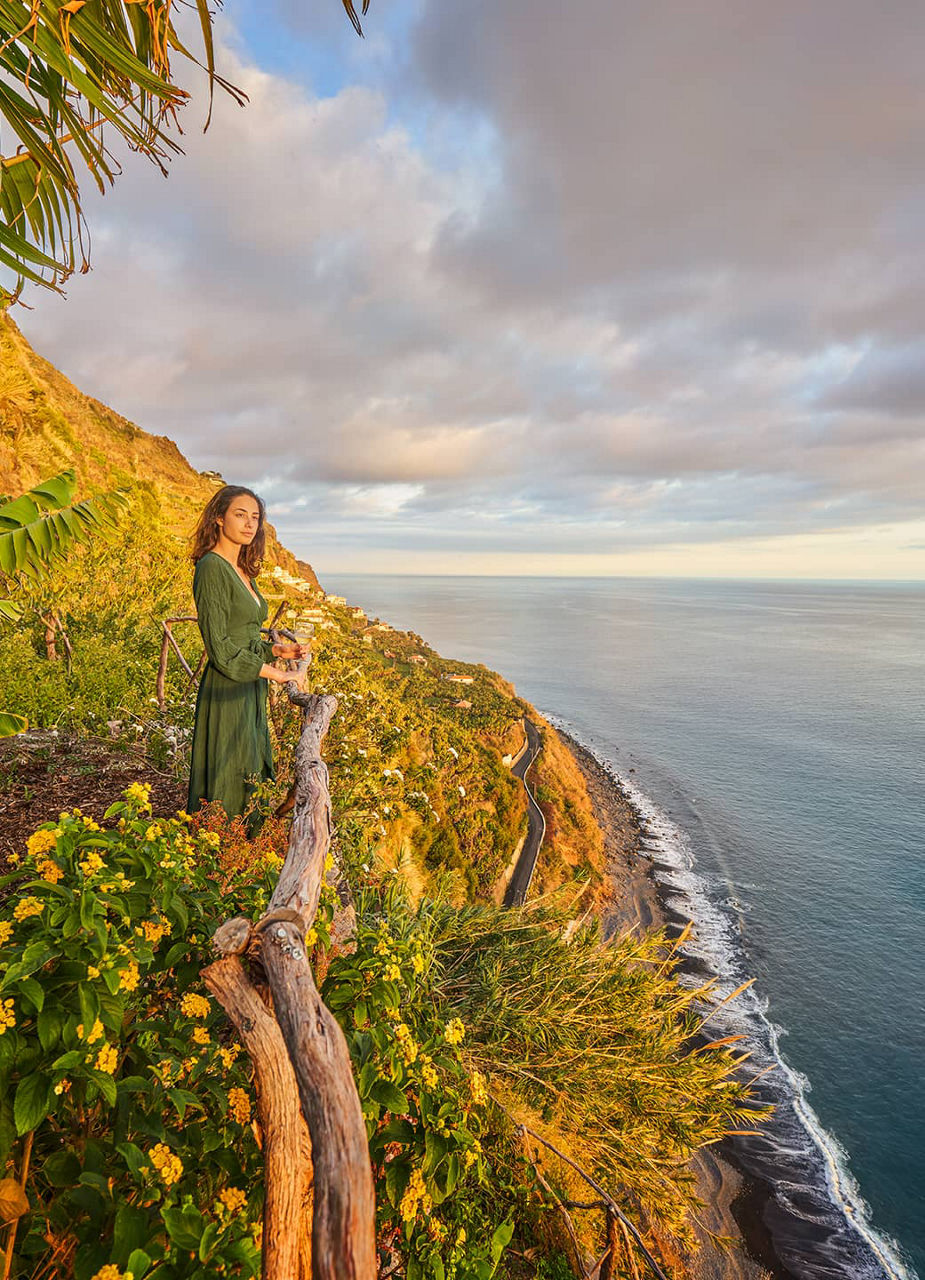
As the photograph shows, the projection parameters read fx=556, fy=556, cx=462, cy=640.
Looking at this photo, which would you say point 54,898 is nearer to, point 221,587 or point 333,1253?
point 333,1253

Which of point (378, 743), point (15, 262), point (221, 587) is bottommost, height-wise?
point (378, 743)

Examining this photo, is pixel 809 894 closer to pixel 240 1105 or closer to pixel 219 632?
pixel 219 632

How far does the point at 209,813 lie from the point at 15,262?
10.2 feet

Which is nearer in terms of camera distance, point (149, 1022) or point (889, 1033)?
point (149, 1022)

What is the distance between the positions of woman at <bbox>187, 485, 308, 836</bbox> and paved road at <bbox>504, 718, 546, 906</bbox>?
81.9 feet

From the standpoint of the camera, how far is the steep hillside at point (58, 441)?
42.0 feet

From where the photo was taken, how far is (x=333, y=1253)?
1114 mm

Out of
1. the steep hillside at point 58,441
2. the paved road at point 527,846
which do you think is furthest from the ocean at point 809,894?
the steep hillside at point 58,441

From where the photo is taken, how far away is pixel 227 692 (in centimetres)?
413

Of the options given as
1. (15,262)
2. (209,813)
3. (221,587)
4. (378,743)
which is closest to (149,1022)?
(209,813)

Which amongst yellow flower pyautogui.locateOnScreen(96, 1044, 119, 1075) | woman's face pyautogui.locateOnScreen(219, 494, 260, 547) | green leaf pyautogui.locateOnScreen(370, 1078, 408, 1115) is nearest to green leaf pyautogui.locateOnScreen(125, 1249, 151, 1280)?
yellow flower pyautogui.locateOnScreen(96, 1044, 119, 1075)

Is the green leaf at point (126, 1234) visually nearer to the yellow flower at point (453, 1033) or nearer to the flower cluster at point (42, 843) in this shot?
the flower cluster at point (42, 843)

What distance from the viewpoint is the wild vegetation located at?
1.61 meters

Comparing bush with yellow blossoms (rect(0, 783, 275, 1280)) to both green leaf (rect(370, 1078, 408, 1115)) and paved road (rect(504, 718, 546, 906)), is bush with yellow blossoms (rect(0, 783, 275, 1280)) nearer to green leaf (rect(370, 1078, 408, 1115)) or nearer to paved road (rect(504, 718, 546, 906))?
green leaf (rect(370, 1078, 408, 1115))
